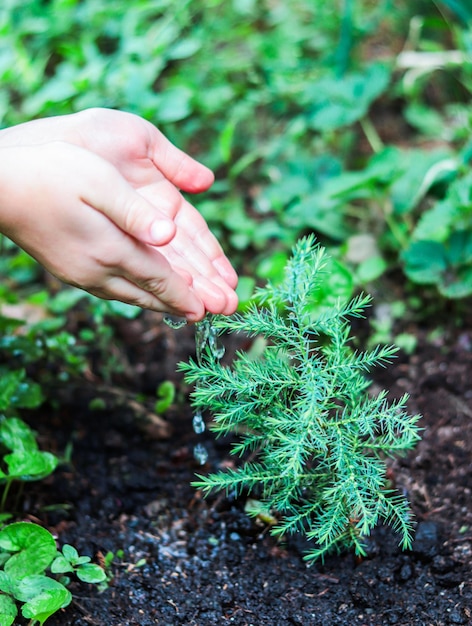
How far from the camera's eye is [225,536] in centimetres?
175

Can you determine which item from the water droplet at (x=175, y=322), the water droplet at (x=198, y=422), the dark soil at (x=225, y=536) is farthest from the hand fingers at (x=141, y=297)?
the dark soil at (x=225, y=536)

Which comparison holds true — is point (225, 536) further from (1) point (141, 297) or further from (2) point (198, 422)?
(1) point (141, 297)

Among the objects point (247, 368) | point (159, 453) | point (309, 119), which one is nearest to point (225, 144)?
point (309, 119)

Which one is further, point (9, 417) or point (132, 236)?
point (9, 417)

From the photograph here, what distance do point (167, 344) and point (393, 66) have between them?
5.48ft

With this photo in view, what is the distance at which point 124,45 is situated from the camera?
10.4 ft

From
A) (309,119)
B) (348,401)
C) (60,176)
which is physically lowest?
(309,119)

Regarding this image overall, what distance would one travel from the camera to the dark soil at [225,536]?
5.05 feet

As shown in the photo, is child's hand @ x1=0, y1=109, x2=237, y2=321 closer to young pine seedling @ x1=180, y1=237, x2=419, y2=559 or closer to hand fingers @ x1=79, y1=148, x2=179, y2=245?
hand fingers @ x1=79, y1=148, x2=179, y2=245

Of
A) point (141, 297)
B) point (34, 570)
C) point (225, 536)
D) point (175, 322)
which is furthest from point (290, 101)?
point (34, 570)

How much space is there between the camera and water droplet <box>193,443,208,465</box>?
1.84 m

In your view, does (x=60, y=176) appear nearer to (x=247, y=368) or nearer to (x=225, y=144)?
(x=247, y=368)

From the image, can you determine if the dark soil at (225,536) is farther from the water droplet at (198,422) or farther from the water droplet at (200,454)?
the water droplet at (198,422)

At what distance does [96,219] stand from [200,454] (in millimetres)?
771
